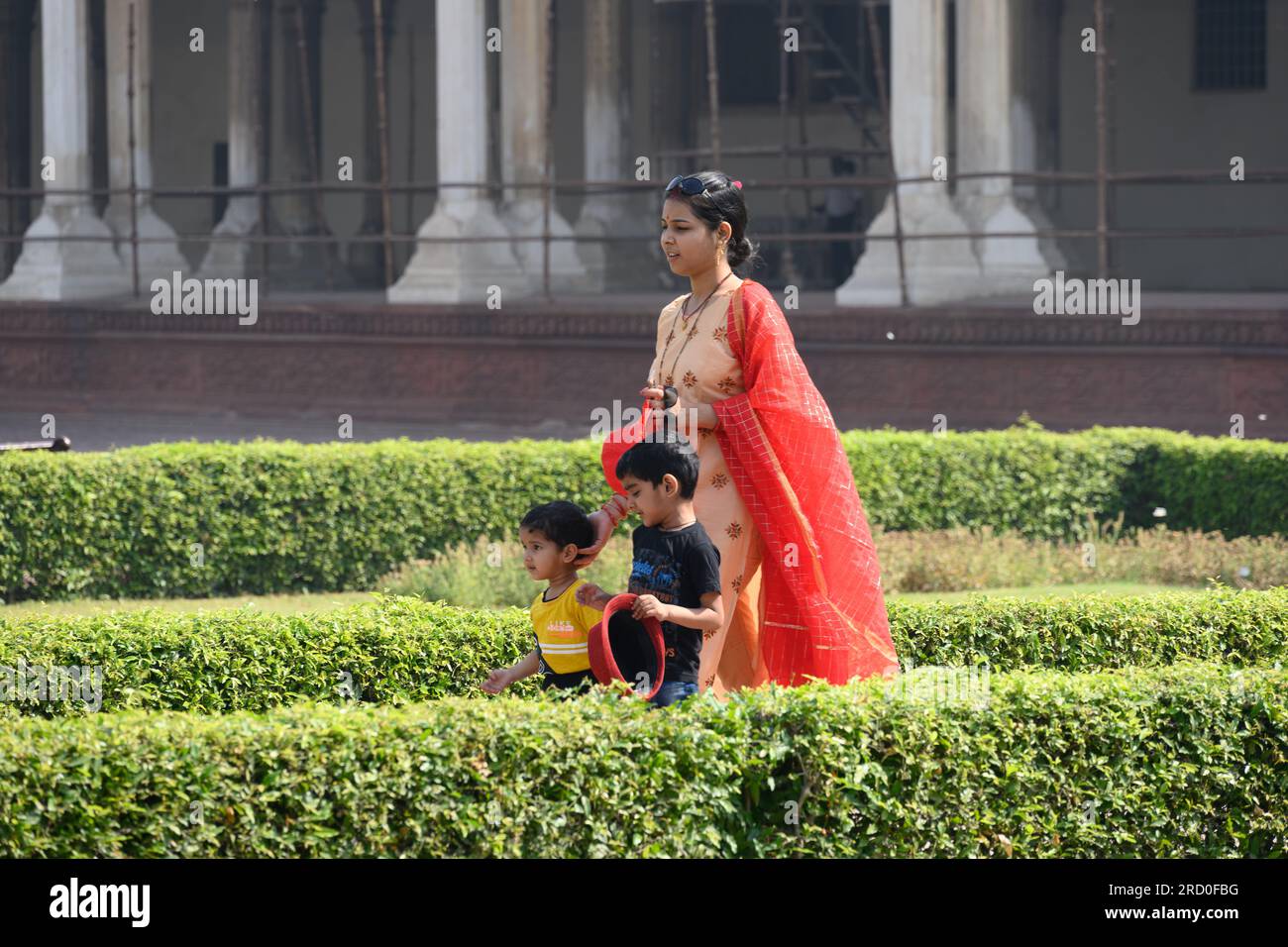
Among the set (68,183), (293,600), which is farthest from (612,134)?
(293,600)

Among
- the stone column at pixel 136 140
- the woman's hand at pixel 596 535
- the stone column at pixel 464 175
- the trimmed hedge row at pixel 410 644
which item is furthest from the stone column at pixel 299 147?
the woman's hand at pixel 596 535

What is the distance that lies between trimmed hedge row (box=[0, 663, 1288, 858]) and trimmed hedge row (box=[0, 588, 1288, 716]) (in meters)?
1.09

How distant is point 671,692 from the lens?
4.86 m

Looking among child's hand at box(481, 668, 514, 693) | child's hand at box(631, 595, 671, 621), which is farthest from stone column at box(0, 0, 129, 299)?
child's hand at box(631, 595, 671, 621)

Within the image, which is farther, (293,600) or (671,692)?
(293,600)

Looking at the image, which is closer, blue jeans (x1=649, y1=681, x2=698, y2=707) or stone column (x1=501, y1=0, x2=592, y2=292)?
blue jeans (x1=649, y1=681, x2=698, y2=707)

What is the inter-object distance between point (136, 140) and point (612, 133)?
15.9 feet

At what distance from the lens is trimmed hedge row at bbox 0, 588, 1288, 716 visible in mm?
5895

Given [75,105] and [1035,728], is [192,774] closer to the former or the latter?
[1035,728]

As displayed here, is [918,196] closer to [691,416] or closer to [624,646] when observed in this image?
[691,416]

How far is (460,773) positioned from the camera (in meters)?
4.28

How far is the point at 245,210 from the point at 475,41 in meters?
4.75

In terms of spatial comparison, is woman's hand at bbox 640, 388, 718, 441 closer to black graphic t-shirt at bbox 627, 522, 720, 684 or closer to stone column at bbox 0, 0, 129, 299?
black graphic t-shirt at bbox 627, 522, 720, 684
